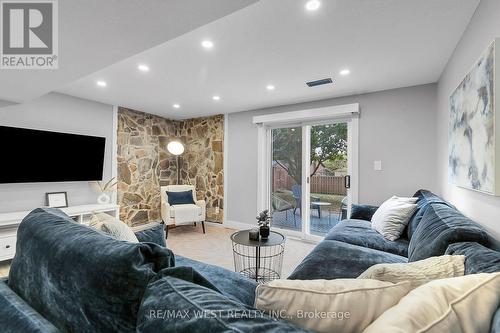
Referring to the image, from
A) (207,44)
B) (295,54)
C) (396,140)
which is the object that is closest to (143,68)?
(207,44)

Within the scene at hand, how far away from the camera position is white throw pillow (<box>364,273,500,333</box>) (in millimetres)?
565

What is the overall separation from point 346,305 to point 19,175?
4123 mm

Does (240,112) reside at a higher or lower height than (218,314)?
higher

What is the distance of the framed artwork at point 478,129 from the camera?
130 centimetres

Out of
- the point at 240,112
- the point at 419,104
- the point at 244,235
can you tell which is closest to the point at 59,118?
the point at 240,112

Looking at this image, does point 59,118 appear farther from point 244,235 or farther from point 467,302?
point 467,302

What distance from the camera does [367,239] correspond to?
2.21 metres

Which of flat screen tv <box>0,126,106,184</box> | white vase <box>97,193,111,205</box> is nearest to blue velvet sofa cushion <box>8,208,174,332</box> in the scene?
flat screen tv <box>0,126,106,184</box>

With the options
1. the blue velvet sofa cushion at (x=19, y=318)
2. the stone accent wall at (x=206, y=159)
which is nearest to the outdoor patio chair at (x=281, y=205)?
the stone accent wall at (x=206, y=159)

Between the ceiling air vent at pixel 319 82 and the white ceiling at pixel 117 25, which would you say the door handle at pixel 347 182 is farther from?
the white ceiling at pixel 117 25

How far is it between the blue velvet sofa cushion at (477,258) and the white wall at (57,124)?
443 centimetres

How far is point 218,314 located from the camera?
0.57 meters

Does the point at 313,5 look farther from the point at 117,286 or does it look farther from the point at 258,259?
the point at 258,259

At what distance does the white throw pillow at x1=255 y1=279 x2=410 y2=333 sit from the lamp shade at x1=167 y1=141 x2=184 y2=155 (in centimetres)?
465
